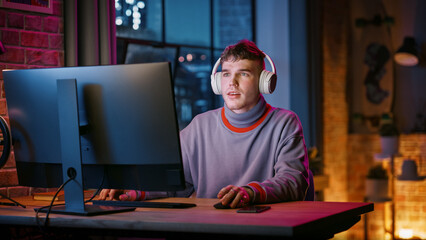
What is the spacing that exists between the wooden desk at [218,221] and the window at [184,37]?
2343 mm

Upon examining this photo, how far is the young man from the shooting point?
225cm

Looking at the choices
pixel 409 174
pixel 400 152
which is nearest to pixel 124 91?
pixel 409 174

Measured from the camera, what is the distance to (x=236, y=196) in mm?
1819

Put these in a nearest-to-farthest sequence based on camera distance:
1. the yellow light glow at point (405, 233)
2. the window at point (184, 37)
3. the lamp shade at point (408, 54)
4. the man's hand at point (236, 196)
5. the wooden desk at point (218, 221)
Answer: the wooden desk at point (218, 221), the man's hand at point (236, 196), the window at point (184, 37), the yellow light glow at point (405, 233), the lamp shade at point (408, 54)

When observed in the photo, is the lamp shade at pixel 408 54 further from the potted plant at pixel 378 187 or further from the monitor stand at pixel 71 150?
the monitor stand at pixel 71 150

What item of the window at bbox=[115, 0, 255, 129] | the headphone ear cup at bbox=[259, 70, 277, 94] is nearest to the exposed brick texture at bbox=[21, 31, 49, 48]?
the headphone ear cup at bbox=[259, 70, 277, 94]

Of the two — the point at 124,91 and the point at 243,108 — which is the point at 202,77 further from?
the point at 124,91

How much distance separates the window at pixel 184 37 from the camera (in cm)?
410

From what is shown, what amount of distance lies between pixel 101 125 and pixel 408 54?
484 centimetres

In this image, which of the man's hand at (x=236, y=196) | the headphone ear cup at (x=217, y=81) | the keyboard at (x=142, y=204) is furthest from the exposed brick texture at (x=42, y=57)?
the man's hand at (x=236, y=196)

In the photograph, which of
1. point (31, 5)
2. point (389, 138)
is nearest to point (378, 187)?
point (389, 138)

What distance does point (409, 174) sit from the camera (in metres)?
5.32

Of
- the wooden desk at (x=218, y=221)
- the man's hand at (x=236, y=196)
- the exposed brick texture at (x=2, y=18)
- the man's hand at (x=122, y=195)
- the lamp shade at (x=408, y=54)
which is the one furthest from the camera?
the lamp shade at (x=408, y=54)

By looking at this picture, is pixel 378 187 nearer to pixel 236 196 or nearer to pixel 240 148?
pixel 240 148
